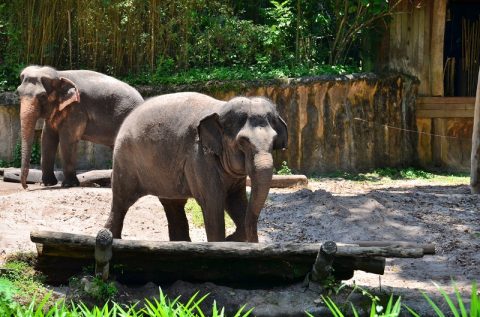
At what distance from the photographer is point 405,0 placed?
53.4ft

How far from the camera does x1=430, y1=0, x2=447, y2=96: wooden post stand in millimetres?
16234

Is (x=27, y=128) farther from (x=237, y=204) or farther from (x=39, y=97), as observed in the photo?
(x=237, y=204)

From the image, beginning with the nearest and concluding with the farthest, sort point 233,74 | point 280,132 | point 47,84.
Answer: point 280,132 → point 47,84 → point 233,74

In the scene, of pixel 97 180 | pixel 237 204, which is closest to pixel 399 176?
pixel 97 180

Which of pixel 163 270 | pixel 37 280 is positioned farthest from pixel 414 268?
pixel 37 280

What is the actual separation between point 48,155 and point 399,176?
19.1ft

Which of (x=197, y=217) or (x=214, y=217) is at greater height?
(x=214, y=217)

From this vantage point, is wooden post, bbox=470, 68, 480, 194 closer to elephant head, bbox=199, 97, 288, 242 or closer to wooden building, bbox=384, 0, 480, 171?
wooden building, bbox=384, 0, 480, 171

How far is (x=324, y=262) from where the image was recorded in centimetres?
600

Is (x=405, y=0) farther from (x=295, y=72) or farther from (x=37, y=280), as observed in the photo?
(x=37, y=280)

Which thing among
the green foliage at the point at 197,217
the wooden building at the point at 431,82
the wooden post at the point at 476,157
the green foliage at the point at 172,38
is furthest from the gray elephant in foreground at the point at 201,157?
the wooden building at the point at 431,82

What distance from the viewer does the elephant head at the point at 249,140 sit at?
6.62m

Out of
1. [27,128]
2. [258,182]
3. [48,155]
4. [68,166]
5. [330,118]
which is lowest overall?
[68,166]

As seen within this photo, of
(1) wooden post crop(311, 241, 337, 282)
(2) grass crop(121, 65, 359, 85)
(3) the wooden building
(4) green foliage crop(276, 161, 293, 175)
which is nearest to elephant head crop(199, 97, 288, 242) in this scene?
(1) wooden post crop(311, 241, 337, 282)
